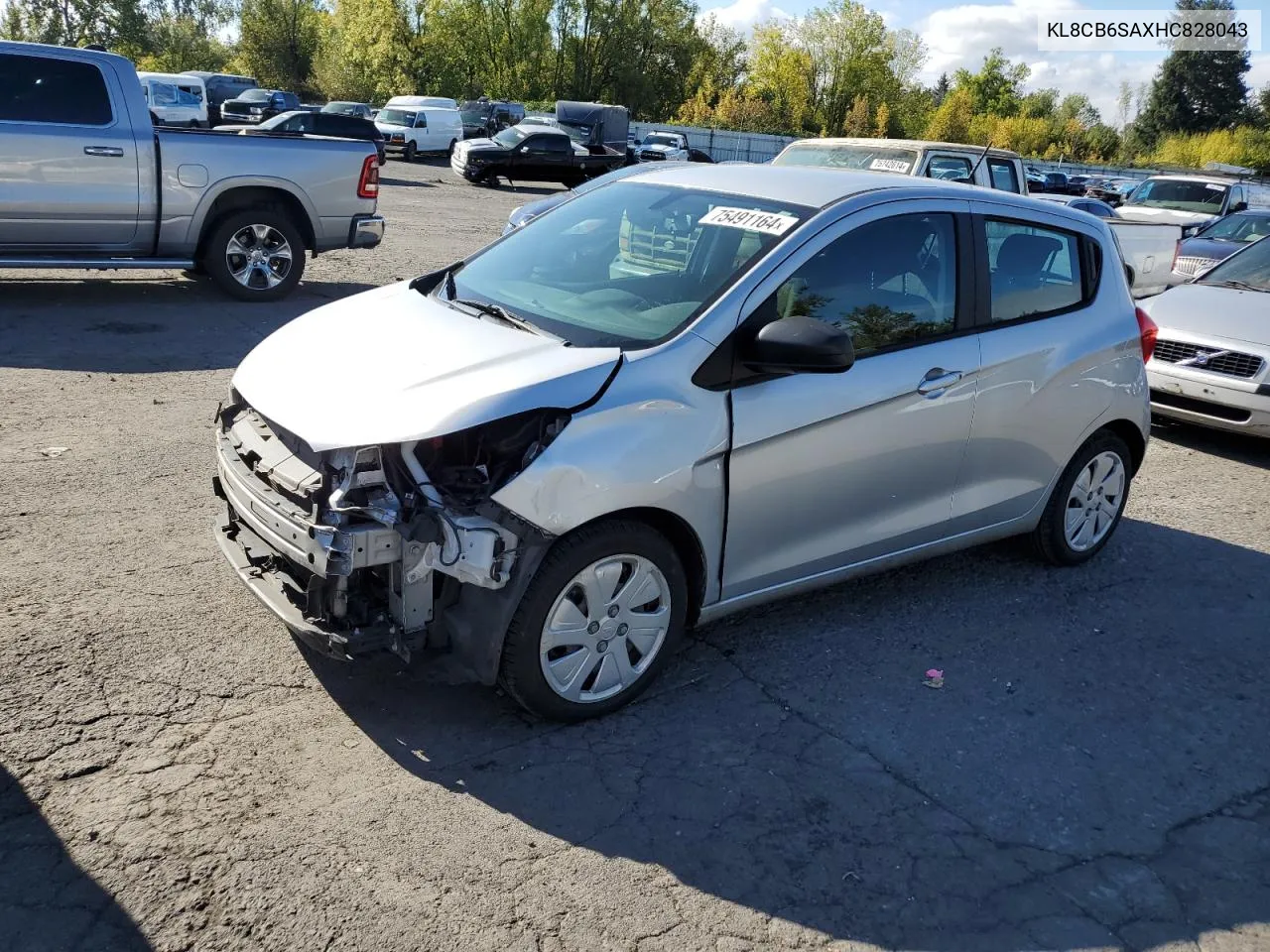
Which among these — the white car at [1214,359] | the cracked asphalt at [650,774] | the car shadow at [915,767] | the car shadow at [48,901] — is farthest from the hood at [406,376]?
the white car at [1214,359]

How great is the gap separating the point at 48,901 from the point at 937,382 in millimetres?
3544

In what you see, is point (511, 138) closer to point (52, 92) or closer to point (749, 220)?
point (52, 92)

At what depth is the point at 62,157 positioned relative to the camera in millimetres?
8953

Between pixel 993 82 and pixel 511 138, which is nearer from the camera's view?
pixel 511 138

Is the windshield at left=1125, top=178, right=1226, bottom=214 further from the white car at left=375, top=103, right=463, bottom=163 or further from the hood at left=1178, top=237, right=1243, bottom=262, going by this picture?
the white car at left=375, top=103, right=463, bottom=163

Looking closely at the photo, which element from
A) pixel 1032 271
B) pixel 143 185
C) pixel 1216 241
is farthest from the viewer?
pixel 1216 241

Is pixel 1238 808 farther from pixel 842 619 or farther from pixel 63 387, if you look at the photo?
pixel 63 387

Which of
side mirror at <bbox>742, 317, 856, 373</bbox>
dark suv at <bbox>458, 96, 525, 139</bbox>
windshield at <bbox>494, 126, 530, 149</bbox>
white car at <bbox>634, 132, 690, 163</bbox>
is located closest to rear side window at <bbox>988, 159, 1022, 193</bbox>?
side mirror at <bbox>742, 317, 856, 373</bbox>

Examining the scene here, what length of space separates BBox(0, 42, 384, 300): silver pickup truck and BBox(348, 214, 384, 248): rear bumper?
0.02 meters

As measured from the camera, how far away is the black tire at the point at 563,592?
347 cm

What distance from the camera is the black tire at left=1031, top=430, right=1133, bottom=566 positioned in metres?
5.36

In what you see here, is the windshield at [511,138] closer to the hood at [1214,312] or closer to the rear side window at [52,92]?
the rear side window at [52,92]

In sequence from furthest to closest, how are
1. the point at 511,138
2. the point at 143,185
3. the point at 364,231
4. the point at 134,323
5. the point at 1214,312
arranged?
the point at 511,138
the point at 364,231
the point at 143,185
the point at 134,323
the point at 1214,312

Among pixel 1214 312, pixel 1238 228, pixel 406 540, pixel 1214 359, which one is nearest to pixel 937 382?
pixel 406 540
